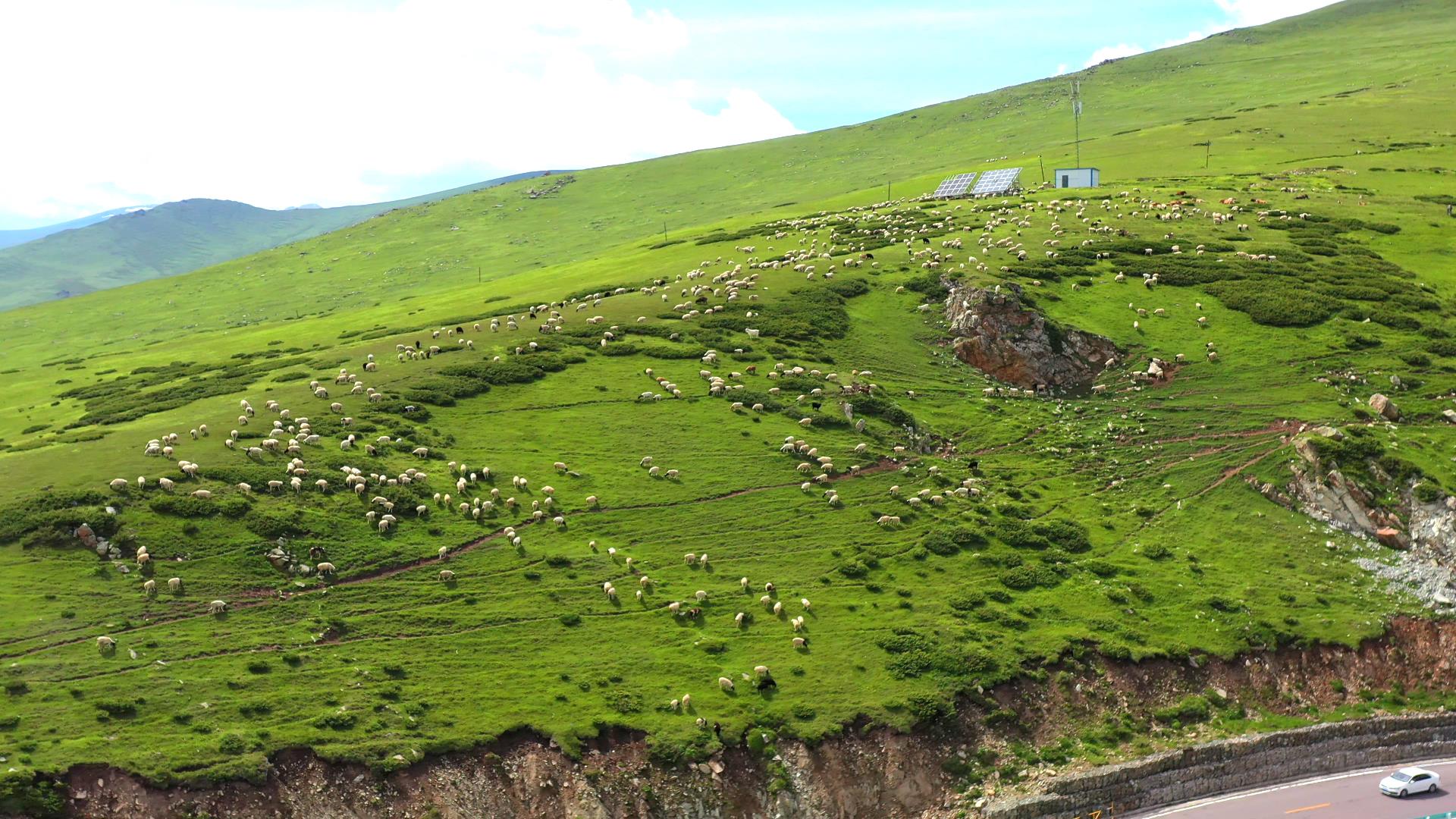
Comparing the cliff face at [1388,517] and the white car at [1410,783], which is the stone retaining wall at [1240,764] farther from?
the cliff face at [1388,517]

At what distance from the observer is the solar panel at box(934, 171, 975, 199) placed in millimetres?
151875

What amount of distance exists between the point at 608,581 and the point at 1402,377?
2767 inches

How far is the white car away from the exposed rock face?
1564 inches

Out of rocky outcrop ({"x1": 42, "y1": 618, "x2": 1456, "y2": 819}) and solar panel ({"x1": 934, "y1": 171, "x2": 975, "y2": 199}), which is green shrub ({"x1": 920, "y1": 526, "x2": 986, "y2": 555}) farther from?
solar panel ({"x1": 934, "y1": 171, "x2": 975, "y2": 199})

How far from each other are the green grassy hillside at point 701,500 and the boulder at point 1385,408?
177 centimetres

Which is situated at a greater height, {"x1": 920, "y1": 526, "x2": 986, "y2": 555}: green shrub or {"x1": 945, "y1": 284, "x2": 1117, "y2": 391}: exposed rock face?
{"x1": 945, "y1": 284, "x2": 1117, "y2": 391}: exposed rock face

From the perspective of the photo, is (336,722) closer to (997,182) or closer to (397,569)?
(397,569)

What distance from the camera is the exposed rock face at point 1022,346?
82.2 metres

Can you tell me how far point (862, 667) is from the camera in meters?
48.6

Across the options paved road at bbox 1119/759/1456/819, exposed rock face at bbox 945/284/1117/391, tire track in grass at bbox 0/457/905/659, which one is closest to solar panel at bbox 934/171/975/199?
exposed rock face at bbox 945/284/1117/391

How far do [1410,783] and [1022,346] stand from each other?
4479cm

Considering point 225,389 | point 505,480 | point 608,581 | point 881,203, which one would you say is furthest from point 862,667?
point 881,203

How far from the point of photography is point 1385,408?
244ft

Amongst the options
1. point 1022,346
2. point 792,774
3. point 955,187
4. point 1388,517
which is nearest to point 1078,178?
point 955,187
